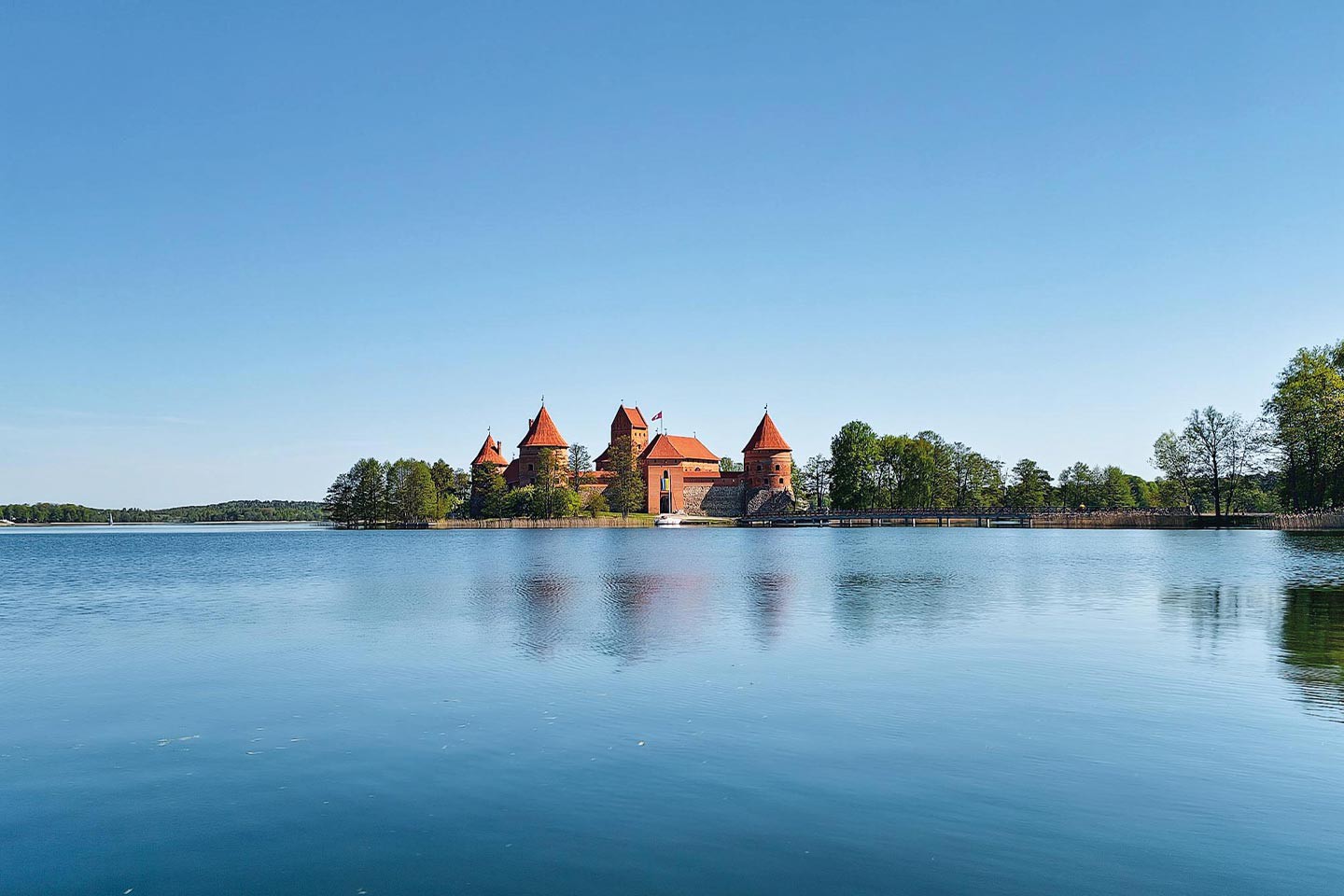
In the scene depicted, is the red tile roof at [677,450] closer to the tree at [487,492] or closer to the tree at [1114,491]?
the tree at [487,492]

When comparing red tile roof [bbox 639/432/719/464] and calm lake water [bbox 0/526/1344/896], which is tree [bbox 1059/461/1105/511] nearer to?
red tile roof [bbox 639/432/719/464]

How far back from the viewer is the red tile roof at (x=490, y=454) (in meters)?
132

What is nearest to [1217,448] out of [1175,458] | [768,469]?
[1175,458]

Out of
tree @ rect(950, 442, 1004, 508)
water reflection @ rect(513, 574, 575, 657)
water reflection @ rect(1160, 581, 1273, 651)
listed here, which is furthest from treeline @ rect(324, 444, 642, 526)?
water reflection @ rect(1160, 581, 1273, 651)

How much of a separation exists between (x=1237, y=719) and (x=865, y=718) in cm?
417

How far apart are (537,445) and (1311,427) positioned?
8350 centimetres

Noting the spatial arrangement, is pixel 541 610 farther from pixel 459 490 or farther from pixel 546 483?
pixel 459 490

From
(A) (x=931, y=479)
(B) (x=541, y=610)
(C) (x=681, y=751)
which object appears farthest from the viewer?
(A) (x=931, y=479)

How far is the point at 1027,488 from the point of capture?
11250 cm

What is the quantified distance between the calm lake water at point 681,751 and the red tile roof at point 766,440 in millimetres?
99322

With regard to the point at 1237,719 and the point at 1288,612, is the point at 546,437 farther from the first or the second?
the point at 1237,719

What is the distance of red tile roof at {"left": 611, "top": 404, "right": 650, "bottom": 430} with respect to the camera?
134 meters

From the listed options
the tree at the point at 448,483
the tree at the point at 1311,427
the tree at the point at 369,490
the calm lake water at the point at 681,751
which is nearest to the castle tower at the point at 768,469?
the tree at the point at 448,483

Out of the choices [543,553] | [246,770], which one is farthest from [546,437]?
[246,770]
